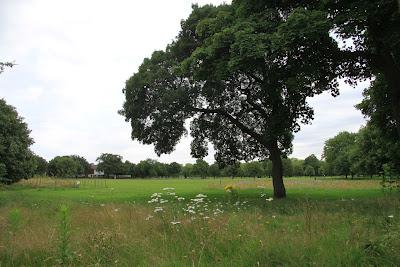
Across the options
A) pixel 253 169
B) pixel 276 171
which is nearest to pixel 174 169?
Answer: pixel 253 169

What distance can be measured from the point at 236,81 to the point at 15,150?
3825 cm

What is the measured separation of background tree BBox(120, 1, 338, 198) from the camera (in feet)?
53.1

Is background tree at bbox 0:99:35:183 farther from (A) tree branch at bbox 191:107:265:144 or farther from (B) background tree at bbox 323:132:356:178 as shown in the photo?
(B) background tree at bbox 323:132:356:178

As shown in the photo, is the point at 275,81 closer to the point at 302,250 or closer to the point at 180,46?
the point at 180,46

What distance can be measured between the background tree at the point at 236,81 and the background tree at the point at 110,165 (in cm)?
15197

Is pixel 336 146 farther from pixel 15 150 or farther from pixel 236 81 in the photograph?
pixel 236 81

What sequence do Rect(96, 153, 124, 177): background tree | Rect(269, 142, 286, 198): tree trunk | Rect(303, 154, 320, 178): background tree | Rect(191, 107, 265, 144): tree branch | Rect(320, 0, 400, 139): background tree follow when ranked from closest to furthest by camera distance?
Rect(320, 0, 400, 139): background tree → Rect(269, 142, 286, 198): tree trunk → Rect(191, 107, 265, 144): tree branch → Rect(303, 154, 320, 178): background tree → Rect(96, 153, 124, 177): background tree

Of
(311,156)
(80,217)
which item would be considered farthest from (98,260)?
(311,156)

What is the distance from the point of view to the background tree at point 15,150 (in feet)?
170

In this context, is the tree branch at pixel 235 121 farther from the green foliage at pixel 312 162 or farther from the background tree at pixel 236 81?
the green foliage at pixel 312 162

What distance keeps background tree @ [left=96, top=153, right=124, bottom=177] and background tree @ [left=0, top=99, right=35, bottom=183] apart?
118 meters

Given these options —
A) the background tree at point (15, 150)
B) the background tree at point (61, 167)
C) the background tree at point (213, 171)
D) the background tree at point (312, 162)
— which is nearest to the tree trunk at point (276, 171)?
the background tree at point (15, 150)

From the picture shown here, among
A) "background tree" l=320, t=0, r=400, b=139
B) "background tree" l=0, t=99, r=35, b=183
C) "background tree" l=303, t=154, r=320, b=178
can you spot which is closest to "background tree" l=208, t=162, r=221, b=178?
"background tree" l=303, t=154, r=320, b=178

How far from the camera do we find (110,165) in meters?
178
